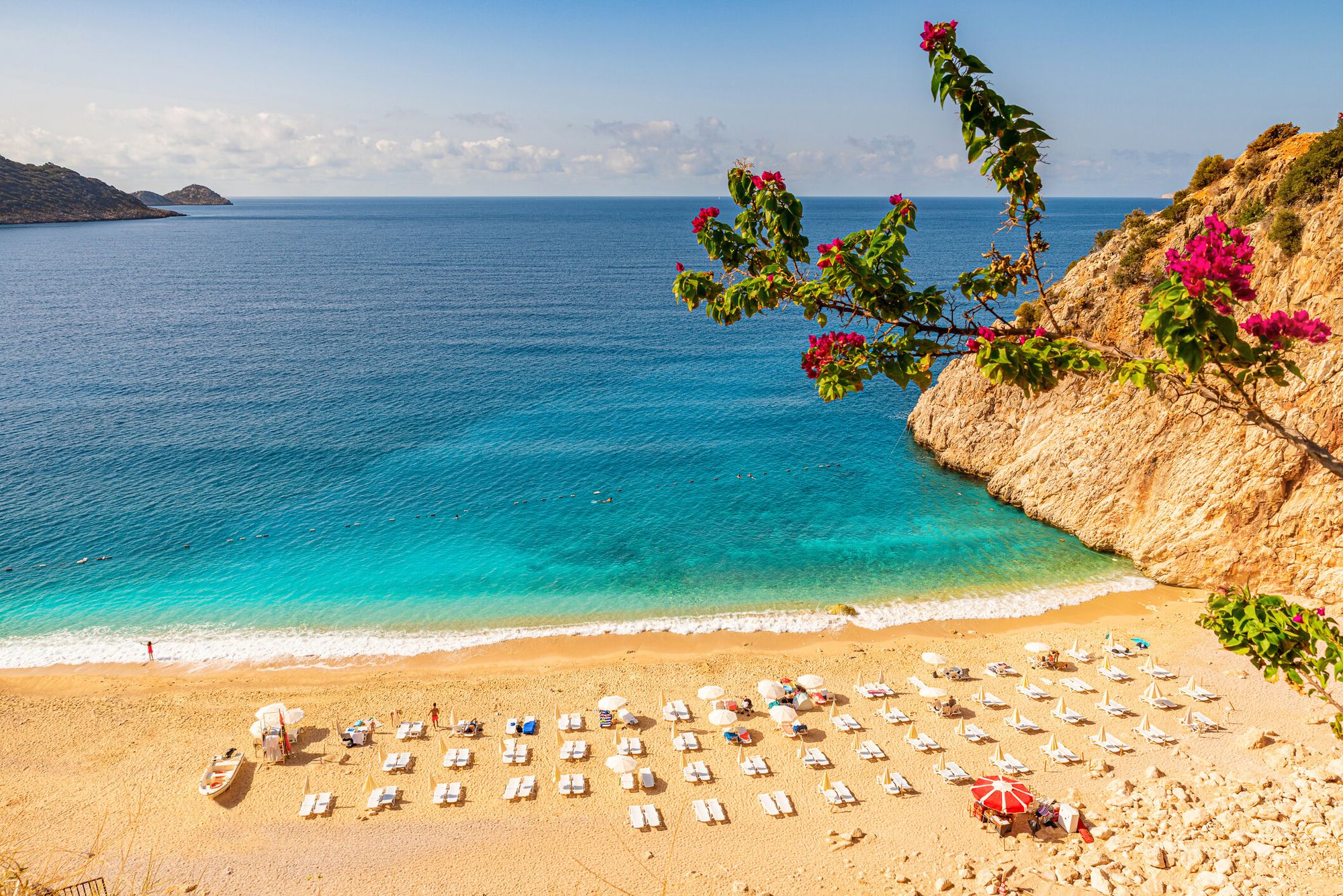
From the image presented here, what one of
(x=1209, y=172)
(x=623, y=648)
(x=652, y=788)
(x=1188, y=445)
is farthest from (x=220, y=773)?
(x=1209, y=172)

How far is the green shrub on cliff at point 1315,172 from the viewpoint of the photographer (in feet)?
115

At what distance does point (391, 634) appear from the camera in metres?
35.2

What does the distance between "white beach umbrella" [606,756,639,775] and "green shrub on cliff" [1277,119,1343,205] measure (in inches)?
1663

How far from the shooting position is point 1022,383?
269 inches

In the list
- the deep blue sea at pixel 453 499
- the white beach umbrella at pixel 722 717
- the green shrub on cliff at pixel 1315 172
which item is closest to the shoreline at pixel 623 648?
the deep blue sea at pixel 453 499

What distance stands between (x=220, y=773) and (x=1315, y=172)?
5502cm

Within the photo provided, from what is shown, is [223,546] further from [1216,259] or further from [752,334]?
[752,334]

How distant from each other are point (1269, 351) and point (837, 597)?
33.0 metres

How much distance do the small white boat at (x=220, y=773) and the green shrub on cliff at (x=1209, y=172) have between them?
62.5 metres

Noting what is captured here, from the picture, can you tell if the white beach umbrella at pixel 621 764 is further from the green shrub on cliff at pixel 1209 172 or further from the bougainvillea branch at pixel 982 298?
the green shrub on cliff at pixel 1209 172

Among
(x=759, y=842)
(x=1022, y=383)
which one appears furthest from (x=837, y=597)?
(x=1022, y=383)

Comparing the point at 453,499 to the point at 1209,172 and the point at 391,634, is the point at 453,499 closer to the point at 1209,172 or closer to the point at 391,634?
the point at 391,634

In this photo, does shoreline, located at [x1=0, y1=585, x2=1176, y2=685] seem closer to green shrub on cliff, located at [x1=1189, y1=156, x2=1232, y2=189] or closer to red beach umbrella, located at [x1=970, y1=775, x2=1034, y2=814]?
red beach umbrella, located at [x1=970, y1=775, x2=1034, y2=814]

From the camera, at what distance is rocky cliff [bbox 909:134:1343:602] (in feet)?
105
